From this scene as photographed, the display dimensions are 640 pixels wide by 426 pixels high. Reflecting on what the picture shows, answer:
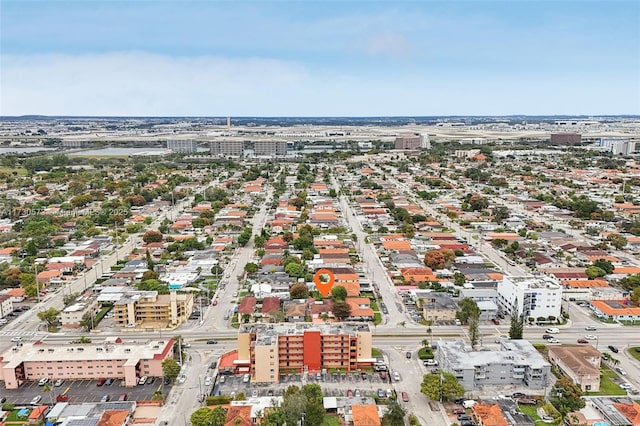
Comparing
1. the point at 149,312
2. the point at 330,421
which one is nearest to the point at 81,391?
the point at 149,312

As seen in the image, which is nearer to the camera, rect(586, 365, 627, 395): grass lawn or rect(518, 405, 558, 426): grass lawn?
rect(518, 405, 558, 426): grass lawn

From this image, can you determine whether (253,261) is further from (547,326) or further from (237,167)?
(237,167)

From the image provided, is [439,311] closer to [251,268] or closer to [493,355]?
[493,355]

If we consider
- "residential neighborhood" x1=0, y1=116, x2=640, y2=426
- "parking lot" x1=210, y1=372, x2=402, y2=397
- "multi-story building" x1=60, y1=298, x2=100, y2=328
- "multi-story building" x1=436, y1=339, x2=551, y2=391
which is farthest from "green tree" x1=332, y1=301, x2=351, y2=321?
"multi-story building" x1=60, y1=298, x2=100, y2=328

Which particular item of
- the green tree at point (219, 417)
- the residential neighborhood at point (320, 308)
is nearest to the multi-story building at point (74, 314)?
the residential neighborhood at point (320, 308)

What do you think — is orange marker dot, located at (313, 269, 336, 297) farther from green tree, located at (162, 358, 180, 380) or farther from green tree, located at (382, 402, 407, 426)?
green tree, located at (382, 402, 407, 426)

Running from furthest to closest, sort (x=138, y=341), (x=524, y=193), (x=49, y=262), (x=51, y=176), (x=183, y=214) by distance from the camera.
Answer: (x=51, y=176), (x=524, y=193), (x=183, y=214), (x=49, y=262), (x=138, y=341)

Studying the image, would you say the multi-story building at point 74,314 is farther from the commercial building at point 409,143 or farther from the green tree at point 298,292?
the commercial building at point 409,143

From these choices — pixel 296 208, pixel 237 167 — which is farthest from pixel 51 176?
pixel 296 208
